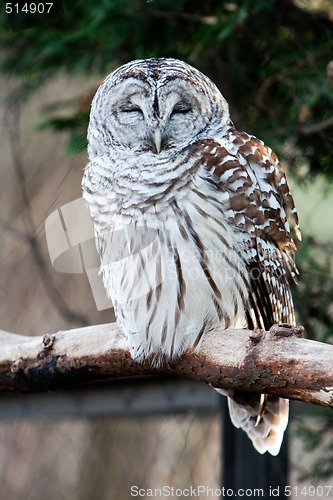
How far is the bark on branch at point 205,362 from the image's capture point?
167cm

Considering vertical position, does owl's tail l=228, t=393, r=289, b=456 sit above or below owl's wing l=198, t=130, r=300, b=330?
below

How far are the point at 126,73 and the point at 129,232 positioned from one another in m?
0.48

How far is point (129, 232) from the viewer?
2164mm

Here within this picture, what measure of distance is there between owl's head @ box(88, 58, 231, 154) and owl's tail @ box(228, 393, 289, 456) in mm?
814

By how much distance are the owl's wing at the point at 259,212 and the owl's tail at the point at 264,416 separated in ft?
0.77

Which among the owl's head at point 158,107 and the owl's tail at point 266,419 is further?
the owl's tail at point 266,419

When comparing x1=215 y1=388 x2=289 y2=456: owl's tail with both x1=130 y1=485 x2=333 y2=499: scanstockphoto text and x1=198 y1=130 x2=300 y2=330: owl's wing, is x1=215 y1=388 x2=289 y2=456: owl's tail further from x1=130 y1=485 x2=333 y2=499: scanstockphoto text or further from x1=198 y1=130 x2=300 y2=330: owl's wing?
x1=130 y1=485 x2=333 y2=499: scanstockphoto text

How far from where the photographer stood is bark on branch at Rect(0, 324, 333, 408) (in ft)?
5.46
